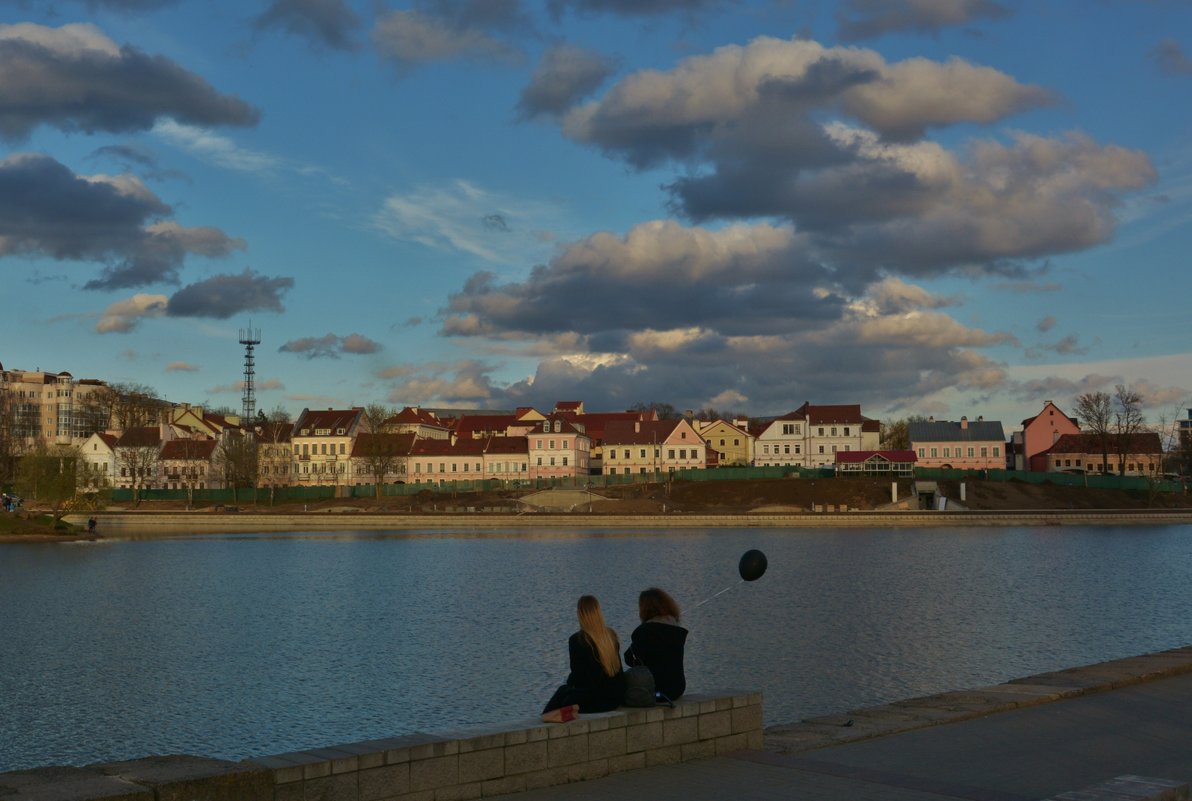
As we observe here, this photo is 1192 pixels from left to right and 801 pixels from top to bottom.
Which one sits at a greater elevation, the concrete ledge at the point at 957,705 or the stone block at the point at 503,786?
the stone block at the point at 503,786

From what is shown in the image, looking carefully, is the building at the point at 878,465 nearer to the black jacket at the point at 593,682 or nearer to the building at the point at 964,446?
the building at the point at 964,446

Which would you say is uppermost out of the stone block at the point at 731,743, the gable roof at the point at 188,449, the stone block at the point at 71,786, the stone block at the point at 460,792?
the gable roof at the point at 188,449

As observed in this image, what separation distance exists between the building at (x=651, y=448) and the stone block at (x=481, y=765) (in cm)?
13414

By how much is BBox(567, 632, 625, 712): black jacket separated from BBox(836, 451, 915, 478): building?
4709 inches

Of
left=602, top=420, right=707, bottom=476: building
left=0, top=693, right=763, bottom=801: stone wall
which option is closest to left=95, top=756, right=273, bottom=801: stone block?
left=0, top=693, right=763, bottom=801: stone wall

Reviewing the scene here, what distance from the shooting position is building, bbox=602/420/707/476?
145500 mm

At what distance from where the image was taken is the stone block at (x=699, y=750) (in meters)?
11.0

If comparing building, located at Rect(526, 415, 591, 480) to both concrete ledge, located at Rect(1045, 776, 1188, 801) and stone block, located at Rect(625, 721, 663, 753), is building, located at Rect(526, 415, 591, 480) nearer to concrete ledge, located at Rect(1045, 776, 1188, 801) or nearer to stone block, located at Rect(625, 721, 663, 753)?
stone block, located at Rect(625, 721, 663, 753)

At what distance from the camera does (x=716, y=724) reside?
11273 millimetres

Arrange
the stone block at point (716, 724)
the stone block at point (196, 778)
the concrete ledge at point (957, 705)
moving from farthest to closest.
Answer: the concrete ledge at point (957, 705) → the stone block at point (716, 724) → the stone block at point (196, 778)

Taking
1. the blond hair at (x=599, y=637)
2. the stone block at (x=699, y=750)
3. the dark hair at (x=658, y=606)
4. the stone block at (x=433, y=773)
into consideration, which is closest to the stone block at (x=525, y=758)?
the stone block at (x=433, y=773)

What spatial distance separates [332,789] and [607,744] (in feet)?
8.68

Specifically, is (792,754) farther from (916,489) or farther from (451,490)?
(451,490)

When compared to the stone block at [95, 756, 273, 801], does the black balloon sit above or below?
above
